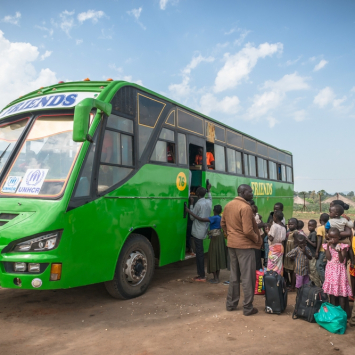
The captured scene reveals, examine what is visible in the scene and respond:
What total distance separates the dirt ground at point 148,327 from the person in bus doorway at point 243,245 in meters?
0.25

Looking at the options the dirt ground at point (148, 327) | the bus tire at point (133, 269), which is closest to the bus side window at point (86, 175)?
the bus tire at point (133, 269)

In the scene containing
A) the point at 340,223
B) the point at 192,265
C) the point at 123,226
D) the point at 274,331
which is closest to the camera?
the point at 274,331

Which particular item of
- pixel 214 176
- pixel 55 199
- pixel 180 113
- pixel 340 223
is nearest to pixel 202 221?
pixel 214 176

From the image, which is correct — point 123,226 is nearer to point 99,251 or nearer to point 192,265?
point 99,251

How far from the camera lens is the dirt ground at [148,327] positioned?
4.03 meters

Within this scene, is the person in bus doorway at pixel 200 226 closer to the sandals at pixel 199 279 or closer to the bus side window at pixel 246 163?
the sandals at pixel 199 279

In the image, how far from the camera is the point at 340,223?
5078mm

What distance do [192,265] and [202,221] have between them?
2514mm

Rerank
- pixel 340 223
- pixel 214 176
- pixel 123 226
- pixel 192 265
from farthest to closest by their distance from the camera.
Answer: pixel 192 265, pixel 214 176, pixel 123 226, pixel 340 223

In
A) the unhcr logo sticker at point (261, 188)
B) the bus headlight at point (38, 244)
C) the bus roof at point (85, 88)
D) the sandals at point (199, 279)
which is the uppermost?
the bus roof at point (85, 88)

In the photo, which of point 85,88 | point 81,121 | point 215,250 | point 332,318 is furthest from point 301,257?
point 85,88

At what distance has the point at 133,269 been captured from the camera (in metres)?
5.92

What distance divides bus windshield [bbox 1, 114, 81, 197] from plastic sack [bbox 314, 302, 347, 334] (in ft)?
12.5

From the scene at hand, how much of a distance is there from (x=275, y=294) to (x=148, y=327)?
1901 mm
